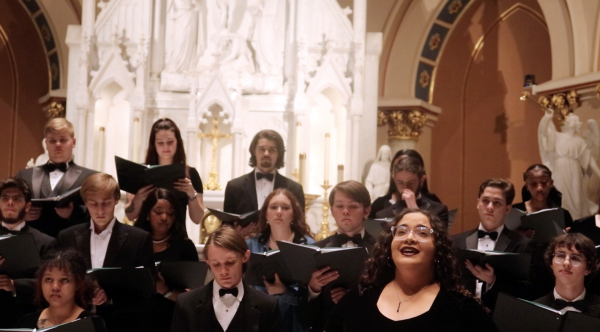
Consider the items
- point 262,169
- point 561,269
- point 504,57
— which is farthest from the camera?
point 504,57

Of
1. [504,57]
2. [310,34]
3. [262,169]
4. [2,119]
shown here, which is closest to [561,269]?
[262,169]

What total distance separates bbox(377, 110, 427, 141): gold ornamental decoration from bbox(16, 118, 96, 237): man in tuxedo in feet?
16.0

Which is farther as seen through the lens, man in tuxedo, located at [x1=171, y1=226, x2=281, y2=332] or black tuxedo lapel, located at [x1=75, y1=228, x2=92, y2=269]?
black tuxedo lapel, located at [x1=75, y1=228, x2=92, y2=269]

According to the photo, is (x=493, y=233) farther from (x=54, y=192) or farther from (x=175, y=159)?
(x=54, y=192)

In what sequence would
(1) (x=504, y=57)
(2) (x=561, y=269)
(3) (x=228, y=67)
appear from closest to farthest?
(2) (x=561, y=269), (3) (x=228, y=67), (1) (x=504, y=57)

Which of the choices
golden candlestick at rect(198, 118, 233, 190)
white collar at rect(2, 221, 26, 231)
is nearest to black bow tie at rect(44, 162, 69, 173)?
white collar at rect(2, 221, 26, 231)

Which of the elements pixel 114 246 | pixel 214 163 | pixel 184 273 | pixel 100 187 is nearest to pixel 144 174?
pixel 100 187

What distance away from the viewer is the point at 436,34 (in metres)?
9.23

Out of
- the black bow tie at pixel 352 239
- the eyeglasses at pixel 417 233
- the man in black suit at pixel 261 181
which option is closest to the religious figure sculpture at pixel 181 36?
the man in black suit at pixel 261 181

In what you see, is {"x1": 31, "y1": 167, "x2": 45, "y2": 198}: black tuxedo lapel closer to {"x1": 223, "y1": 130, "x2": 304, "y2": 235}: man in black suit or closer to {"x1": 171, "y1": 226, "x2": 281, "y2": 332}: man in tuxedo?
{"x1": 223, "y1": 130, "x2": 304, "y2": 235}: man in black suit

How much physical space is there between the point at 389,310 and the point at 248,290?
3.20 ft

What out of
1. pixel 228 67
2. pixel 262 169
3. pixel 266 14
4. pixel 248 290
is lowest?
pixel 248 290

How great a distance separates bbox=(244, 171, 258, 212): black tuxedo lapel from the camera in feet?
16.5

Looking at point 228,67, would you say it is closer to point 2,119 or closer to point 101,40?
point 101,40
